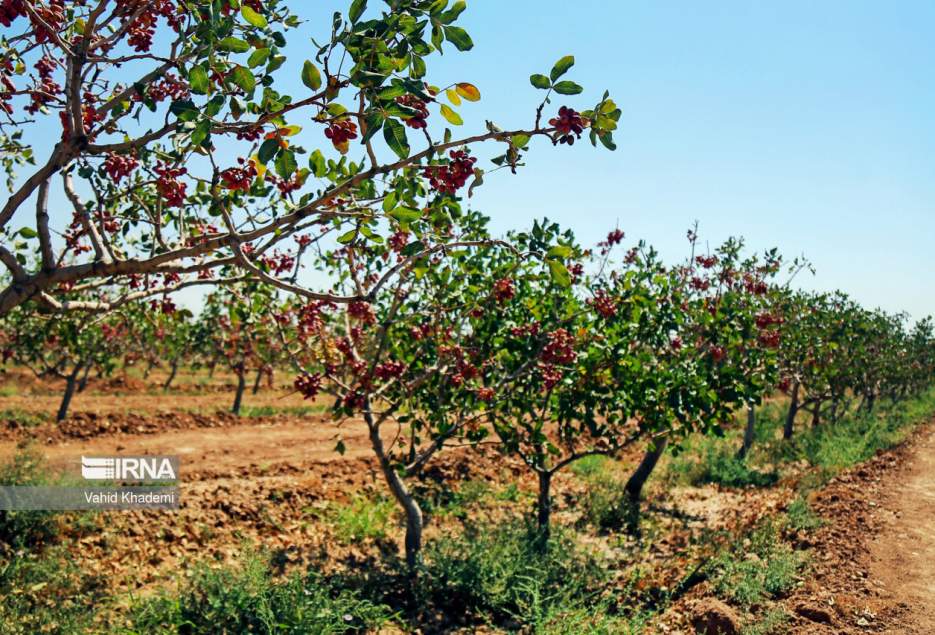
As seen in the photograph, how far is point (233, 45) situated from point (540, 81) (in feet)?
5.14

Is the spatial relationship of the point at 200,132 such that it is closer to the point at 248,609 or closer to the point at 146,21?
the point at 146,21

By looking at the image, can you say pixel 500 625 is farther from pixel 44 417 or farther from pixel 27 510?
pixel 44 417

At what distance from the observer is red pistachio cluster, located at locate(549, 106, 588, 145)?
2953mm

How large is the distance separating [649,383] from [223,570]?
519cm

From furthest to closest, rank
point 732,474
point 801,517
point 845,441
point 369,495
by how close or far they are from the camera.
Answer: point 845,441, point 732,474, point 369,495, point 801,517

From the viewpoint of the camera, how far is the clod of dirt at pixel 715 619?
5453 millimetres

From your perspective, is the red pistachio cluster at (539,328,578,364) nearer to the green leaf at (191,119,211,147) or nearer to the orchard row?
the orchard row

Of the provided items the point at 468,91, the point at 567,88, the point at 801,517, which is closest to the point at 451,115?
the point at 468,91

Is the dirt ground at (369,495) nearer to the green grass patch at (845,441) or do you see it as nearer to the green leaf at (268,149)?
the green grass patch at (845,441)

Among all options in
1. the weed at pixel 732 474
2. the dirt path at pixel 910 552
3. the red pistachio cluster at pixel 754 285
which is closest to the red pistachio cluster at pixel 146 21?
the dirt path at pixel 910 552

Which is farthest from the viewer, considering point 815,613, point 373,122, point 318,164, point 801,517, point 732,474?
point 732,474

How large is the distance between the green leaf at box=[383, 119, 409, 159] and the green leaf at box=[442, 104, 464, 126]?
0.33m

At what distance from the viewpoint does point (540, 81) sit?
2826 millimetres

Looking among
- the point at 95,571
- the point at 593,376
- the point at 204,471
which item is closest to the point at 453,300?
the point at 593,376
